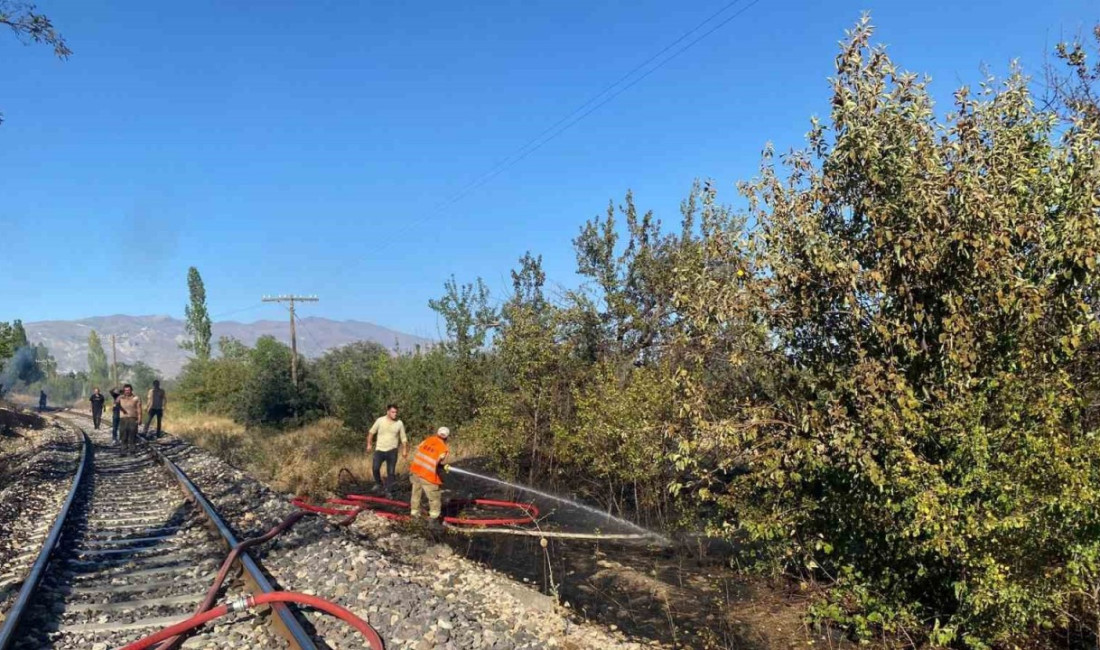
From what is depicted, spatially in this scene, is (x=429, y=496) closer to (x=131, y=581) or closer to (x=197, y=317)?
(x=131, y=581)

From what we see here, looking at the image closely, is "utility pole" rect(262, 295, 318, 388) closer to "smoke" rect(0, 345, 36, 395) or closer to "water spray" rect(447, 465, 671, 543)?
"water spray" rect(447, 465, 671, 543)

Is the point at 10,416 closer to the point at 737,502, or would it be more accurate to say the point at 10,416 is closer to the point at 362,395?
the point at 362,395

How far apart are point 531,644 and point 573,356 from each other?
10335 millimetres

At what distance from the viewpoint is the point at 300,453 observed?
58.9ft

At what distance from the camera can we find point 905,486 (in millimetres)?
5598

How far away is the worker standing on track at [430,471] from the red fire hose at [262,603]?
14.7 ft

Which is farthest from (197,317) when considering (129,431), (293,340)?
(129,431)

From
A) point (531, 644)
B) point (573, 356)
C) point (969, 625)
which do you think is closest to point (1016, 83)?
point (969, 625)

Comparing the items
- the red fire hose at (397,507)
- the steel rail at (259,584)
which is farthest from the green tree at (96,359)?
the steel rail at (259,584)

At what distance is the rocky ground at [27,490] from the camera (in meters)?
8.82

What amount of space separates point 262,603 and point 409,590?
1.45 meters

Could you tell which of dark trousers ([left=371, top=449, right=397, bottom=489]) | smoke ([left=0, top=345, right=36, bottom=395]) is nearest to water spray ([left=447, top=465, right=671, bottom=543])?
dark trousers ([left=371, top=449, right=397, bottom=489])

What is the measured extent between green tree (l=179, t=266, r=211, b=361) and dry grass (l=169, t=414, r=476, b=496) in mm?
60790

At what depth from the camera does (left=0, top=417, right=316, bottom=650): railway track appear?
6.16 metres
